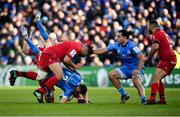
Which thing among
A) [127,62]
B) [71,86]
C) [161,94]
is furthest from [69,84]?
[161,94]

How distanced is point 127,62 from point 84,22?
13450mm

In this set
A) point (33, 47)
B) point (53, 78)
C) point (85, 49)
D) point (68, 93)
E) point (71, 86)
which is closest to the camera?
point (85, 49)

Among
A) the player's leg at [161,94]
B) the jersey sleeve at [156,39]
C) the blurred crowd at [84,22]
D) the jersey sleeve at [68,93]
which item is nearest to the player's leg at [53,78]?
the jersey sleeve at [68,93]

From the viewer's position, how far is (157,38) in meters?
17.1

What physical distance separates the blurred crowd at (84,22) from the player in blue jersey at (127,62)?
1126 cm

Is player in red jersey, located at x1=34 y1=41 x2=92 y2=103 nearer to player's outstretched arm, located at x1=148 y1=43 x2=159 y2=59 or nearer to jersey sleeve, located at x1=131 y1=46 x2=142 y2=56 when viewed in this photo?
jersey sleeve, located at x1=131 y1=46 x2=142 y2=56

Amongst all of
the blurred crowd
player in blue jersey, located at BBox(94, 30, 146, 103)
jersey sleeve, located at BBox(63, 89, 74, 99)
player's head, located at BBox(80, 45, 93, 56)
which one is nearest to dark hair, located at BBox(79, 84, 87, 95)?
jersey sleeve, located at BBox(63, 89, 74, 99)

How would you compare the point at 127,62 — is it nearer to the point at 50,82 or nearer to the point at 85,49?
the point at 85,49

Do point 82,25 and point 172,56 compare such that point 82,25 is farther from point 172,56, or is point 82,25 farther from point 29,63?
point 172,56

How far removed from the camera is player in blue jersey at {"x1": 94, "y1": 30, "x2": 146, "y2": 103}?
691 inches

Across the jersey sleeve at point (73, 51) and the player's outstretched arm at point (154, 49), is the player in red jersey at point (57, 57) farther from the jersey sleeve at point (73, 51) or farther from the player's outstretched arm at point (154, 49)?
the player's outstretched arm at point (154, 49)

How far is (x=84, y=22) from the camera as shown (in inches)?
1230

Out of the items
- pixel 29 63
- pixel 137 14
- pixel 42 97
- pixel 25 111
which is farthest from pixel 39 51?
pixel 137 14

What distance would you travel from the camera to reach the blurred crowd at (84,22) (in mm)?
30031
